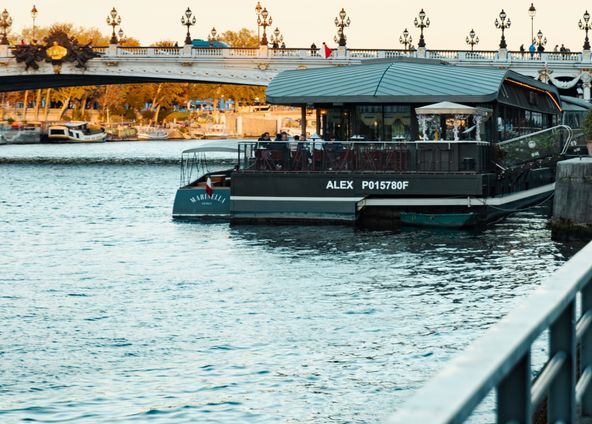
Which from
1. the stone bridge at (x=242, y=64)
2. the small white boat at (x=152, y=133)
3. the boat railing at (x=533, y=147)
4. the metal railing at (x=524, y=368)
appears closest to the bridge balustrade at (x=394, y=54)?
the stone bridge at (x=242, y=64)

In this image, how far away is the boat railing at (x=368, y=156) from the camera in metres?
32.6

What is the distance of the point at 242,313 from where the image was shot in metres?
19.2

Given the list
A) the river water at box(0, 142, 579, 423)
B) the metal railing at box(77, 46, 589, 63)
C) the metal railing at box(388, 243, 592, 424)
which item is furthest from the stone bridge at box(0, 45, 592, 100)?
the metal railing at box(388, 243, 592, 424)

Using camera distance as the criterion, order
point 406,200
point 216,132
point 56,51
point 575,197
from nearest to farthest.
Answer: point 575,197 → point 406,200 → point 56,51 → point 216,132

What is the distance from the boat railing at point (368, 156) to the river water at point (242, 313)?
5.47 feet

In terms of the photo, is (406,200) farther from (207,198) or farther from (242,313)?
(242,313)

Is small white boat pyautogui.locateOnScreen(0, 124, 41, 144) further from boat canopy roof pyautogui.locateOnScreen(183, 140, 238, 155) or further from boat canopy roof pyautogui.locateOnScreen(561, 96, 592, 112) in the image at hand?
boat canopy roof pyautogui.locateOnScreen(183, 140, 238, 155)

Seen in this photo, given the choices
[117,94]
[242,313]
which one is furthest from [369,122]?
[117,94]

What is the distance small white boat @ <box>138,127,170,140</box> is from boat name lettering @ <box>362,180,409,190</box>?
5801 inches

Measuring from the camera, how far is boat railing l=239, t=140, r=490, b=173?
3256cm

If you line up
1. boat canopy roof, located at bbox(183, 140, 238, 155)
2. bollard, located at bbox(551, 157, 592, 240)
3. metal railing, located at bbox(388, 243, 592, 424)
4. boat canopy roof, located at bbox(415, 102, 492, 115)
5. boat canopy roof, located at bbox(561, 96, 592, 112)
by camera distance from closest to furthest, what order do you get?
metal railing, located at bbox(388, 243, 592, 424)
bollard, located at bbox(551, 157, 592, 240)
boat canopy roof, located at bbox(415, 102, 492, 115)
boat canopy roof, located at bbox(183, 140, 238, 155)
boat canopy roof, located at bbox(561, 96, 592, 112)

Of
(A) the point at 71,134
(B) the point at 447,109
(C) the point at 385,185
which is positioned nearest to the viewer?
(C) the point at 385,185

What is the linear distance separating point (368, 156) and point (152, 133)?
495 ft

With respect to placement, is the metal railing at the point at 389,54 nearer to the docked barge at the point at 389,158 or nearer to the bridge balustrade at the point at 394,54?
the bridge balustrade at the point at 394,54
